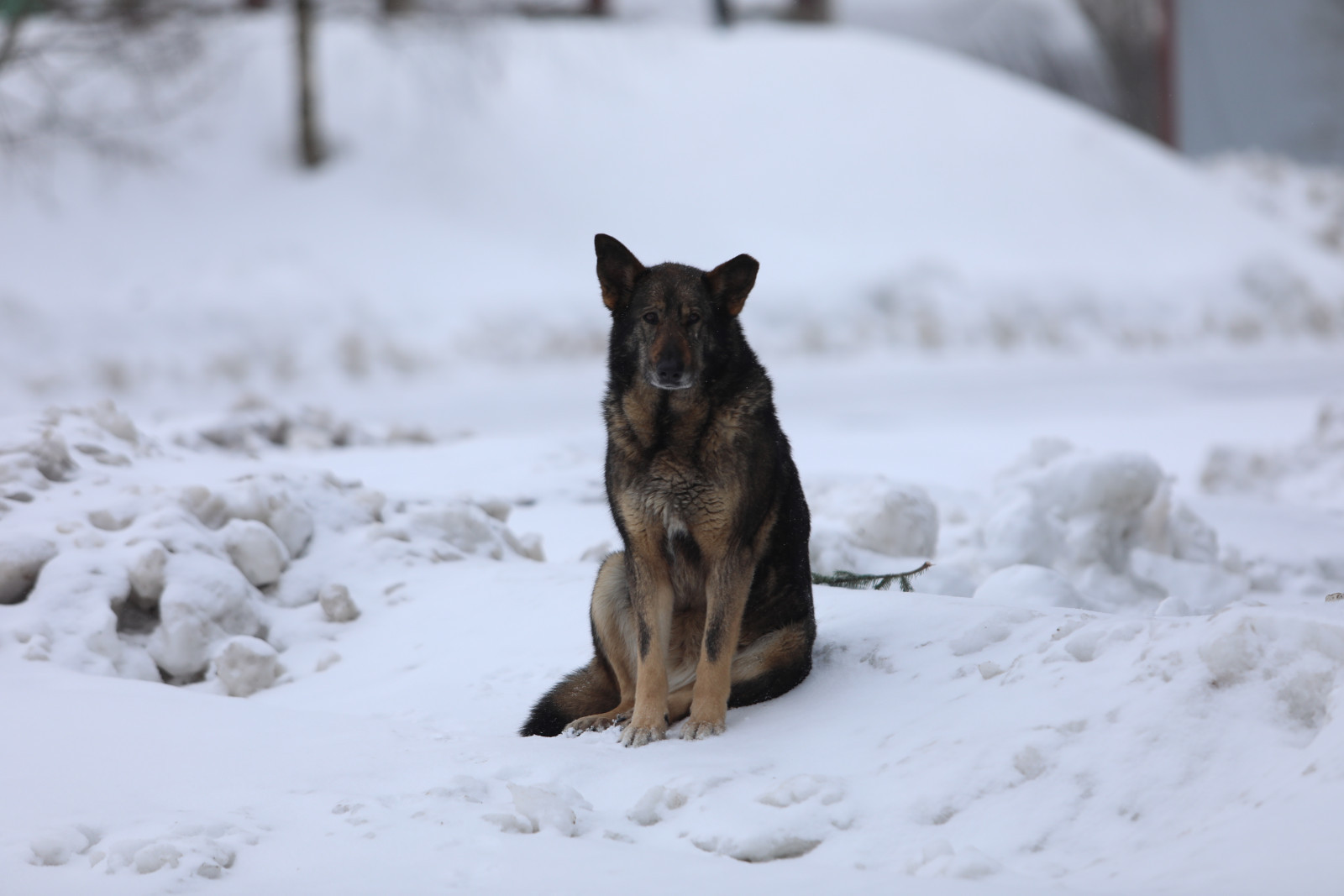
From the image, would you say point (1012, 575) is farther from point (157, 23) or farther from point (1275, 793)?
point (157, 23)

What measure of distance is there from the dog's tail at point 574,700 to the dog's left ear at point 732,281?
1279mm

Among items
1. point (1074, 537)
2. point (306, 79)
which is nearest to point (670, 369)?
point (1074, 537)

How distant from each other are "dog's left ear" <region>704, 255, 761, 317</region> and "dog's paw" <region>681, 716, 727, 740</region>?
126cm

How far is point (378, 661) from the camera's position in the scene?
4742 mm

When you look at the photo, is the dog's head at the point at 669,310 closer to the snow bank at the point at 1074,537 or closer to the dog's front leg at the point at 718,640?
the dog's front leg at the point at 718,640

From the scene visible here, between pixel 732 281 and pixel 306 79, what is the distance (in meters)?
13.4

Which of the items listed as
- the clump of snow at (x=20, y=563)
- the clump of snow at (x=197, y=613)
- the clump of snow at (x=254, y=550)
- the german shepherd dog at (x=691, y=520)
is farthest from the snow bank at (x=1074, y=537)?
the clump of snow at (x=20, y=563)

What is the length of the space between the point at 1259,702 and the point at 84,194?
1561 cm

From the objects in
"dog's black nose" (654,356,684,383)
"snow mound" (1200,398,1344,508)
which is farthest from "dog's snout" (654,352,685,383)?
"snow mound" (1200,398,1344,508)

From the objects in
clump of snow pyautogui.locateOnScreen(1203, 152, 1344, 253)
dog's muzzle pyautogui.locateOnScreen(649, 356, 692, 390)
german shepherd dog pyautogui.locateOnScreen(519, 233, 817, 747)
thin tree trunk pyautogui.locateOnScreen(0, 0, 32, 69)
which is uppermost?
thin tree trunk pyautogui.locateOnScreen(0, 0, 32, 69)

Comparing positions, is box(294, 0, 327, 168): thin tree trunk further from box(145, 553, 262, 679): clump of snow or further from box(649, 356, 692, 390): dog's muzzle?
box(649, 356, 692, 390): dog's muzzle

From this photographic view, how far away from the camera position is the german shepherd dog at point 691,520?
3547mm

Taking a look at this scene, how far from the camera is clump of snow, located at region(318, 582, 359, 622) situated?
509cm

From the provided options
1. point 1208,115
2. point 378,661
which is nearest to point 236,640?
point 378,661
